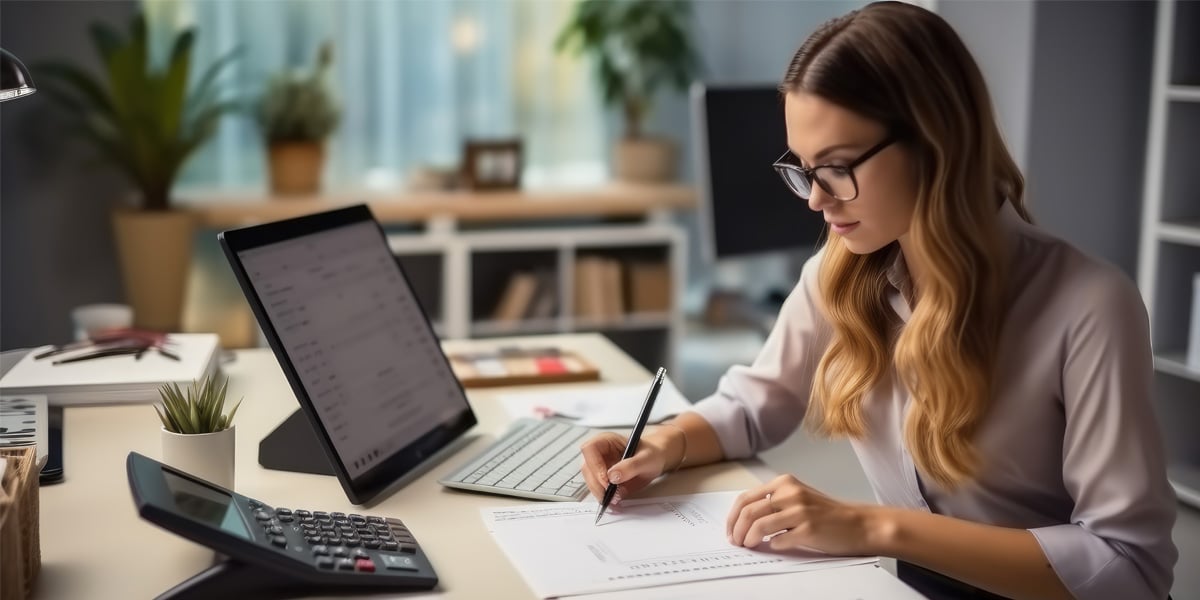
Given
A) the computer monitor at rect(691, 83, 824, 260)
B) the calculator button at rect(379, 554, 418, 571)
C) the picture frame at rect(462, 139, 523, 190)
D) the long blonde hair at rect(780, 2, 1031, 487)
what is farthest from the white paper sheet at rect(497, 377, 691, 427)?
the picture frame at rect(462, 139, 523, 190)

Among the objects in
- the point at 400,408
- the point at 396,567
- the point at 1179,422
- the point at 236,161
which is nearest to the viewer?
the point at 396,567

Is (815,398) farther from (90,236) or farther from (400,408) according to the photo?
(90,236)

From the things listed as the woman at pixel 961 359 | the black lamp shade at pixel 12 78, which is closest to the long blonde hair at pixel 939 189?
the woman at pixel 961 359

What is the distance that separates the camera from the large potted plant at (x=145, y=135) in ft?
12.0

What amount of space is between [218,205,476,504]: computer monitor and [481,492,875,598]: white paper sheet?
18 cm

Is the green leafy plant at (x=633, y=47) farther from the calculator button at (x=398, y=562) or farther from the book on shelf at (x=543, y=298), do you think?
the calculator button at (x=398, y=562)

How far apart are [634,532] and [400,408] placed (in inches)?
14.8

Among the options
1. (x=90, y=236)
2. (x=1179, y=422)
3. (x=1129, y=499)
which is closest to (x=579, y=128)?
(x=90, y=236)

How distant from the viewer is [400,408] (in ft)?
4.84

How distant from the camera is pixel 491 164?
14.2ft

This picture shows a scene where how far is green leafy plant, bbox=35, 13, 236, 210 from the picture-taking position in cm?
366

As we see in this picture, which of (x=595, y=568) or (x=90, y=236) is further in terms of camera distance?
(x=90, y=236)

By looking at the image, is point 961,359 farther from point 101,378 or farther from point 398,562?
point 101,378

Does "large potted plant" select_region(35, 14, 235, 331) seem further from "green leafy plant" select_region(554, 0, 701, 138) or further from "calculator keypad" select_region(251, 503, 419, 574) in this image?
"calculator keypad" select_region(251, 503, 419, 574)
